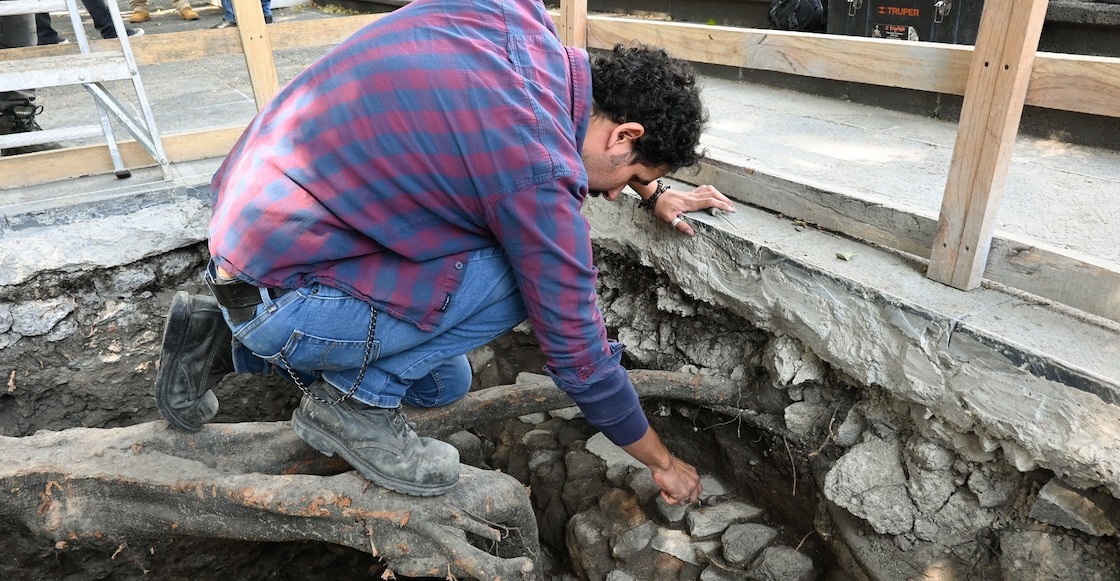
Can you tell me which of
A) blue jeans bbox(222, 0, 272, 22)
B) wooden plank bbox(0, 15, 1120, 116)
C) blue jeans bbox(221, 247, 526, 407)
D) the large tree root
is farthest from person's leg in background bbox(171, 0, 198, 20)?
blue jeans bbox(221, 247, 526, 407)

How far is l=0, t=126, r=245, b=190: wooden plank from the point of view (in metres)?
2.93

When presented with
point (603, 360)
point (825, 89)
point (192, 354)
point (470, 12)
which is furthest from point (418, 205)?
point (825, 89)

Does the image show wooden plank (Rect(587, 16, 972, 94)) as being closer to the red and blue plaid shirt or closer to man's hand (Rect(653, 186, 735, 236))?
man's hand (Rect(653, 186, 735, 236))

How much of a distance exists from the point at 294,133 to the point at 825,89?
10.1 ft

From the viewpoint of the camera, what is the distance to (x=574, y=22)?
9.20 feet

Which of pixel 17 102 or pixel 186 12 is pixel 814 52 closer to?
pixel 17 102

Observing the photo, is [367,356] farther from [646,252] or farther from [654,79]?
[646,252]

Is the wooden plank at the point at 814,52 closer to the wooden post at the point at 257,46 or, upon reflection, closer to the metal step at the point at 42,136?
the wooden post at the point at 257,46

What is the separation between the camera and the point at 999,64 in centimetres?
161

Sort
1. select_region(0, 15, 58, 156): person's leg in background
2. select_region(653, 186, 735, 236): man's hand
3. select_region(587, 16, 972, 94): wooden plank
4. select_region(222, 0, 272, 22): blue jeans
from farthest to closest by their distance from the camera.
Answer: select_region(222, 0, 272, 22): blue jeans < select_region(0, 15, 58, 156): person's leg in background < select_region(653, 186, 735, 236): man's hand < select_region(587, 16, 972, 94): wooden plank

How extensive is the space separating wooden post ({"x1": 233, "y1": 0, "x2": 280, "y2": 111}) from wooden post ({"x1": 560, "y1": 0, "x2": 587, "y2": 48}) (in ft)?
3.66

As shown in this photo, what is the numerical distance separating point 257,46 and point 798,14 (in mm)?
3196

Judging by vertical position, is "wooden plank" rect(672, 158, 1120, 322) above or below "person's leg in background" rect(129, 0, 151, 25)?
below

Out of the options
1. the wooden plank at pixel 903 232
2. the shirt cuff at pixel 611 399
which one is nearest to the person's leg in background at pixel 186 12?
the wooden plank at pixel 903 232
